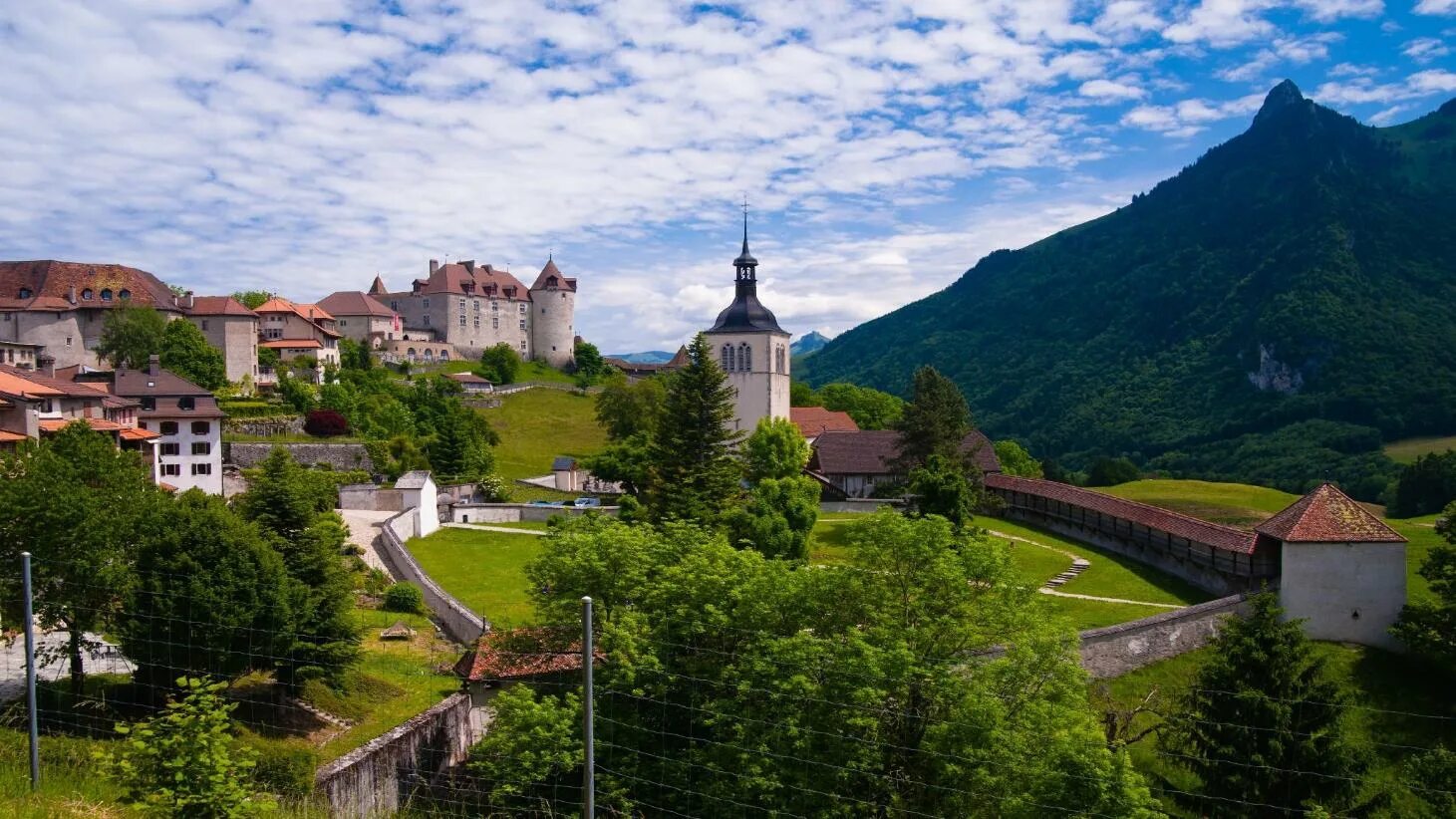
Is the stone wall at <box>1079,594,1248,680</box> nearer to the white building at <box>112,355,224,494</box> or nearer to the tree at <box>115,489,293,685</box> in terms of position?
the tree at <box>115,489,293,685</box>

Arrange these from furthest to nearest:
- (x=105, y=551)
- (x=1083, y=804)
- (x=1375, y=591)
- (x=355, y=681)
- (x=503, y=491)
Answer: (x=503, y=491) → (x=1375, y=591) → (x=355, y=681) → (x=105, y=551) → (x=1083, y=804)

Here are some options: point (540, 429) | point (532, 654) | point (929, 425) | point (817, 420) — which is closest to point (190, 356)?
point (540, 429)

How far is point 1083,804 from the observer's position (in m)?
13.5

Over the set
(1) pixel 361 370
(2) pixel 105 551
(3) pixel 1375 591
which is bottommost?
(3) pixel 1375 591

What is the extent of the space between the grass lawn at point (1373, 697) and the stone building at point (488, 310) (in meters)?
79.1

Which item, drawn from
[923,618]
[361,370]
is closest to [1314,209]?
[361,370]

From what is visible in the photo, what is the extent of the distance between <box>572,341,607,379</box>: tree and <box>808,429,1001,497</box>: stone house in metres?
47.8

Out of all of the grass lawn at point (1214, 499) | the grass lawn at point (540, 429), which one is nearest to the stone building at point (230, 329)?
the grass lawn at point (540, 429)

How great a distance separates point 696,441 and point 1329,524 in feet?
77.0

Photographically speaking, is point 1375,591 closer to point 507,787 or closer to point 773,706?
point 773,706

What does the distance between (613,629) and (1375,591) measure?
21.0 m

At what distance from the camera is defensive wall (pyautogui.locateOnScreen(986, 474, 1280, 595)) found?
27.9 meters

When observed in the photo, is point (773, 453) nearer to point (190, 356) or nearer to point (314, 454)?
point (314, 454)

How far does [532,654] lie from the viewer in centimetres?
1852
